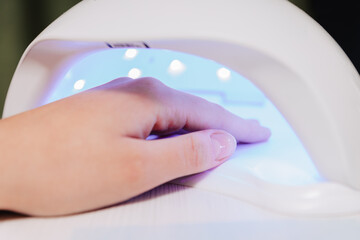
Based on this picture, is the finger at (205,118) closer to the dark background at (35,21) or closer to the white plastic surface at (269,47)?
the white plastic surface at (269,47)

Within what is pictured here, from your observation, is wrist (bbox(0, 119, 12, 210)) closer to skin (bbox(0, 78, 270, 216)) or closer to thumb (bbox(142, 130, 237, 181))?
skin (bbox(0, 78, 270, 216))

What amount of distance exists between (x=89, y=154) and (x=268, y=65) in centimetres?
21

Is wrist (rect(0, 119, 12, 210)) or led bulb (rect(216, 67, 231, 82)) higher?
led bulb (rect(216, 67, 231, 82))

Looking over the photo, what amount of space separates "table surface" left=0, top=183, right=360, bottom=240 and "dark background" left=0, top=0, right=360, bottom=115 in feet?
2.31

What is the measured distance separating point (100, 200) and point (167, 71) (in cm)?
27

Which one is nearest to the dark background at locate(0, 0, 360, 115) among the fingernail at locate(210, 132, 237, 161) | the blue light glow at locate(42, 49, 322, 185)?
the blue light glow at locate(42, 49, 322, 185)

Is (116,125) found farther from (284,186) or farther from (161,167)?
(284,186)

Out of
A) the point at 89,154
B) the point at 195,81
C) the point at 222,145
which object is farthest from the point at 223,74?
the point at 89,154

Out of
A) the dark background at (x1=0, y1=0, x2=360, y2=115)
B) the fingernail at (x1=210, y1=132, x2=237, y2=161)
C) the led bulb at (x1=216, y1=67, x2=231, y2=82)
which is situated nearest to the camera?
the fingernail at (x1=210, y1=132, x2=237, y2=161)

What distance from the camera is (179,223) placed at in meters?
0.36

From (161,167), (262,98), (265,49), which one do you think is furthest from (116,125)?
(262,98)

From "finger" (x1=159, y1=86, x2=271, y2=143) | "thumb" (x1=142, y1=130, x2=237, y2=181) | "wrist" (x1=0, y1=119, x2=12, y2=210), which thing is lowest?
"wrist" (x1=0, y1=119, x2=12, y2=210)

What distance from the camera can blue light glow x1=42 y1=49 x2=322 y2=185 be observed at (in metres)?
0.53

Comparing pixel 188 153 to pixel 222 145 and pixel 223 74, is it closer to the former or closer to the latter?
pixel 222 145
